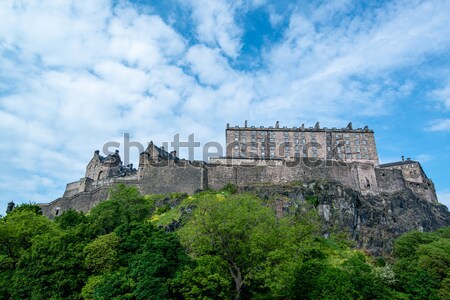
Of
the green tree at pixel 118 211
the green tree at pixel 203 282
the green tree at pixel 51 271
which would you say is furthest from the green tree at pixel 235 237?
the green tree at pixel 51 271

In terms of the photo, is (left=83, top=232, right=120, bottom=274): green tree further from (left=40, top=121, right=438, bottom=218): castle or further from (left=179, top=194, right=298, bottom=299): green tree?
(left=40, top=121, right=438, bottom=218): castle

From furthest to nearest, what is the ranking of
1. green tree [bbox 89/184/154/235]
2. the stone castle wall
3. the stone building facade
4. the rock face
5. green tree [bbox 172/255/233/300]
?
the stone building facade → the stone castle wall → the rock face → green tree [bbox 89/184/154/235] → green tree [bbox 172/255/233/300]

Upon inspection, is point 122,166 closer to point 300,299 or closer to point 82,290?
point 82,290

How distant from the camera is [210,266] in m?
24.7

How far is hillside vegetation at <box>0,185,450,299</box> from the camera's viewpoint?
23891mm

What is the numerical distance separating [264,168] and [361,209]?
1636 cm

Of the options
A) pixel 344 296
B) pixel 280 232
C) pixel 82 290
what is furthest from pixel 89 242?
pixel 344 296

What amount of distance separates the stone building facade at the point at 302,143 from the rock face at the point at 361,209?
1409cm

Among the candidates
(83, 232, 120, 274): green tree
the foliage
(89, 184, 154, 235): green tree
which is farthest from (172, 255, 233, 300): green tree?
the foliage

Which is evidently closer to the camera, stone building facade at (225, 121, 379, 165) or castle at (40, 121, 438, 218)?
castle at (40, 121, 438, 218)

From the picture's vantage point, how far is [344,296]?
23062 mm

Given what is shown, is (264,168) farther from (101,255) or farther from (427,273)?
(101,255)

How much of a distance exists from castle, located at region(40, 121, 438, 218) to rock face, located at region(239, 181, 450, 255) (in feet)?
12.0

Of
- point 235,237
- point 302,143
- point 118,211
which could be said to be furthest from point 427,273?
point 302,143
